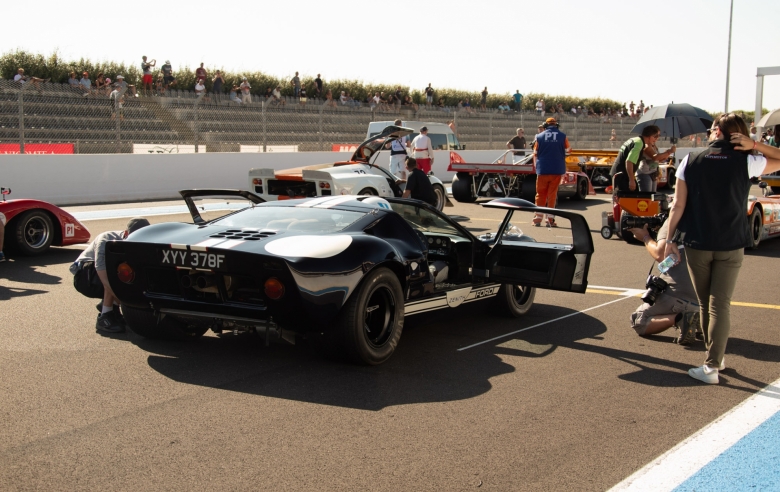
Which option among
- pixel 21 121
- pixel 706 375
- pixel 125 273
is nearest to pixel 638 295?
pixel 706 375

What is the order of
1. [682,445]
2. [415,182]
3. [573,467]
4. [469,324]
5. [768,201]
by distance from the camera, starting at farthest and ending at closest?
[415,182]
[768,201]
[469,324]
[682,445]
[573,467]

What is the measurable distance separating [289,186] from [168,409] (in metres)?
8.97

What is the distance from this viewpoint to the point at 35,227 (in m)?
9.49

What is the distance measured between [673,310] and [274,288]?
129 inches

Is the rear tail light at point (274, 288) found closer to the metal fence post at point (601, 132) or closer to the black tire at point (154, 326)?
the black tire at point (154, 326)

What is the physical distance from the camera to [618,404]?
14.9 ft

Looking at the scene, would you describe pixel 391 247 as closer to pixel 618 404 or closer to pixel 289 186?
pixel 618 404

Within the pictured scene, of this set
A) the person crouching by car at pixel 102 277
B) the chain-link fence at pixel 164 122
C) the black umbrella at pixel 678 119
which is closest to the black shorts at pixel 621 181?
the black umbrella at pixel 678 119

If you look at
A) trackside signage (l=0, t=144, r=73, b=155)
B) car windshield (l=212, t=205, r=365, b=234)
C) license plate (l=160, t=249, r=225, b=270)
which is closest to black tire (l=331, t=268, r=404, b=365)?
car windshield (l=212, t=205, r=365, b=234)

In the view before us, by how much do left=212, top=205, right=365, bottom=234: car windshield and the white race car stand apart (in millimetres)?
6451

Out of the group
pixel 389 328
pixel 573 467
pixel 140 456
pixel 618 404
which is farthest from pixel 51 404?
pixel 618 404

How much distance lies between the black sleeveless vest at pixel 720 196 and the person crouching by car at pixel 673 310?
1.10 meters

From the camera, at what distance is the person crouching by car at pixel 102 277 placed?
5848 millimetres

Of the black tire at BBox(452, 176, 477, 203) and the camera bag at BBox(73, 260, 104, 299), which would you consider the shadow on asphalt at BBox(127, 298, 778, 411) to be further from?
the black tire at BBox(452, 176, 477, 203)
